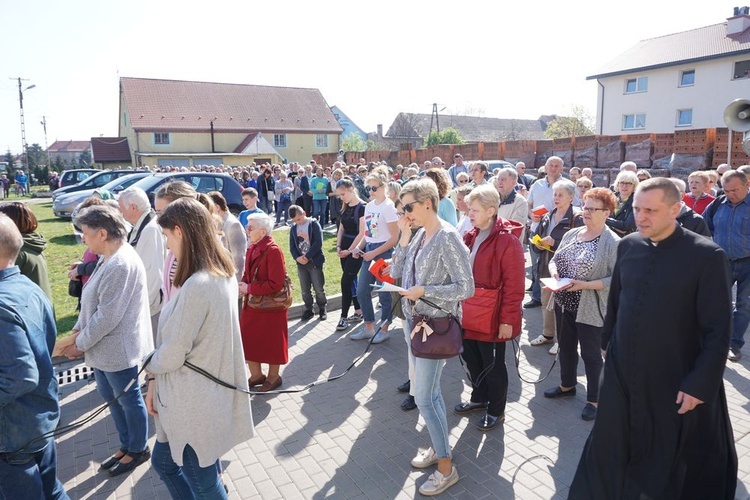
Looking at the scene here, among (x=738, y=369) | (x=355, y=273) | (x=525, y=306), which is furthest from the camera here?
(x=525, y=306)

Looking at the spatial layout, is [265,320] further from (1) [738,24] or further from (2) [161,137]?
(2) [161,137]

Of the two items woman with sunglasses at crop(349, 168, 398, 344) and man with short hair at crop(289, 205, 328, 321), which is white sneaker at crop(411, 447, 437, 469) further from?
man with short hair at crop(289, 205, 328, 321)

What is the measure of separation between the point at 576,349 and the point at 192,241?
376cm

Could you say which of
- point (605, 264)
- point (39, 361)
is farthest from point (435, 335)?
point (39, 361)

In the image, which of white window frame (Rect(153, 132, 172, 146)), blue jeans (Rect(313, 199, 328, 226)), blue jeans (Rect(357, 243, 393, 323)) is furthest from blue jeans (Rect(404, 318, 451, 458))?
white window frame (Rect(153, 132, 172, 146))

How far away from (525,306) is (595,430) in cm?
477

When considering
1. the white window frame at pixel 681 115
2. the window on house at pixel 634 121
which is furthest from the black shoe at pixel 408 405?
the window on house at pixel 634 121

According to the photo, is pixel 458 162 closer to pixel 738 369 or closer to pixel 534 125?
pixel 738 369

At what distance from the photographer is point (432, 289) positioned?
3402mm

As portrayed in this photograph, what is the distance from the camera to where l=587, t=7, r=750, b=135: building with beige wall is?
3184 centimetres

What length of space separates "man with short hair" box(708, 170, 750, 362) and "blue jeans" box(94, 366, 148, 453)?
610 centimetres

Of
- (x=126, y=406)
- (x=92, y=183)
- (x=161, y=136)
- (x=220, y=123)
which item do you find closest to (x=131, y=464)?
(x=126, y=406)

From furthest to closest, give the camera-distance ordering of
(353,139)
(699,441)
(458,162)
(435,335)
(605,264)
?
(353,139), (458,162), (605,264), (435,335), (699,441)

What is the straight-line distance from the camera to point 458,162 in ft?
41.5
